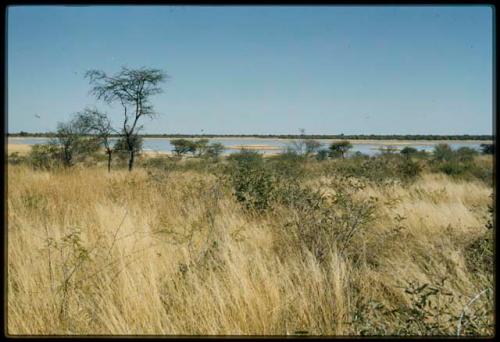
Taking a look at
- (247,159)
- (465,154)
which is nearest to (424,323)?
(247,159)

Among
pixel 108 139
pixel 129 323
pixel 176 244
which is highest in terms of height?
pixel 108 139

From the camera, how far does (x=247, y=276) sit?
2.93m

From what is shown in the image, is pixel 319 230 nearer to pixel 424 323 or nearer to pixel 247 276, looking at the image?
pixel 247 276

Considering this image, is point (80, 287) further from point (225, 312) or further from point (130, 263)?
point (225, 312)

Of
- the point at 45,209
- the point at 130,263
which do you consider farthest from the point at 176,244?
the point at 45,209

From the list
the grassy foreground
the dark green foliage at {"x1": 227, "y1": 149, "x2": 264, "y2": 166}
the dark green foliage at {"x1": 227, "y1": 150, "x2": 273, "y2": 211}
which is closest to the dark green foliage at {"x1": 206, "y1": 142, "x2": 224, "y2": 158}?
the dark green foliage at {"x1": 227, "y1": 149, "x2": 264, "y2": 166}

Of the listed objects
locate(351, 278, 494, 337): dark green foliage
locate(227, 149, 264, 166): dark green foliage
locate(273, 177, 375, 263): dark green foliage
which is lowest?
locate(351, 278, 494, 337): dark green foliage

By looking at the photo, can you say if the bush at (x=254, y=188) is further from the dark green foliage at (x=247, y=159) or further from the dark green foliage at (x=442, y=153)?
the dark green foliage at (x=442, y=153)

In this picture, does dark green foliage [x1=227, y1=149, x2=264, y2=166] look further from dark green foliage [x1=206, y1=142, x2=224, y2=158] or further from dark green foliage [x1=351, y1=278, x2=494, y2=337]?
dark green foliage [x1=206, y1=142, x2=224, y2=158]

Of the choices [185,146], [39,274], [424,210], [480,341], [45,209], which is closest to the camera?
[480,341]

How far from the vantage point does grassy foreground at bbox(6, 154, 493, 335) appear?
2.45 meters

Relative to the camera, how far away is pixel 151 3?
61.4 inches

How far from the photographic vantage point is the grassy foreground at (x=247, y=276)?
2451 mm

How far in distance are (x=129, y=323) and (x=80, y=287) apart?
583 mm
